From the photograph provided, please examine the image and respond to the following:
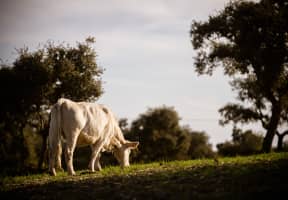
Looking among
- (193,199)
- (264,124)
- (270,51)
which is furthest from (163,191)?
(264,124)

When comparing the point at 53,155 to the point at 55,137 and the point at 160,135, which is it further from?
the point at 160,135

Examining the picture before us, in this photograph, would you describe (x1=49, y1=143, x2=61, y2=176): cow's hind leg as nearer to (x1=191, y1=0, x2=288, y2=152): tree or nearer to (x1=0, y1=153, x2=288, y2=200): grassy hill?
(x1=0, y1=153, x2=288, y2=200): grassy hill

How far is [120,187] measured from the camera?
42.8 ft

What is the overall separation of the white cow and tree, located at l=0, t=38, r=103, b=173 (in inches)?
629

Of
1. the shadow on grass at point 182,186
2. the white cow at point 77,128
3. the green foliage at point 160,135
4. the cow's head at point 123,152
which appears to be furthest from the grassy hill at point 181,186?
the green foliage at point 160,135

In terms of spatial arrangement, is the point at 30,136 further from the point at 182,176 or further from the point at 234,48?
the point at 182,176

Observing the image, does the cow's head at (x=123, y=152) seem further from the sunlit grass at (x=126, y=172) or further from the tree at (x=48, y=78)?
the tree at (x=48, y=78)

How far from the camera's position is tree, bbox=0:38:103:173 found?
126 feet

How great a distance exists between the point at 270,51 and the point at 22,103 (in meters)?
20.9

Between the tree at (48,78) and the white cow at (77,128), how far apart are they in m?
16.0

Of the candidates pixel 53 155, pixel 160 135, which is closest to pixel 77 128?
pixel 53 155

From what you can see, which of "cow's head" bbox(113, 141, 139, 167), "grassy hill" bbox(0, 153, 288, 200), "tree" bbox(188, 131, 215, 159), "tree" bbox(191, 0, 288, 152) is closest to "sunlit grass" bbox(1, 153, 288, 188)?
"grassy hill" bbox(0, 153, 288, 200)

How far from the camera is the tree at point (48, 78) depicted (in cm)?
3834

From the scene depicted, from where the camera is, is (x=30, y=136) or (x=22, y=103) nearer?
(x=22, y=103)
